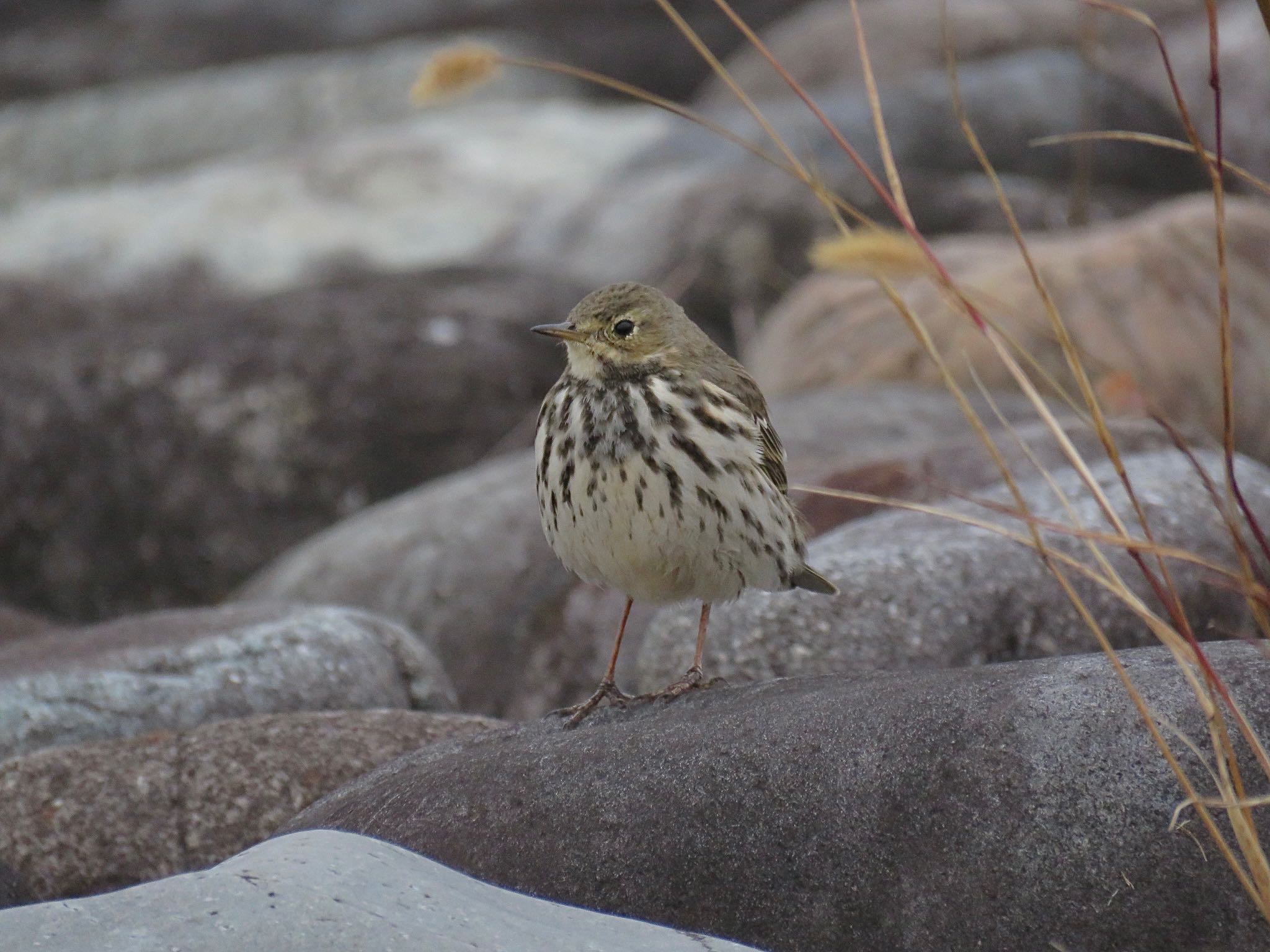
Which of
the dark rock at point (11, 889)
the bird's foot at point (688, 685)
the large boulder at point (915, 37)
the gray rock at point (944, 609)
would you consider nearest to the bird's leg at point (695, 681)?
the bird's foot at point (688, 685)

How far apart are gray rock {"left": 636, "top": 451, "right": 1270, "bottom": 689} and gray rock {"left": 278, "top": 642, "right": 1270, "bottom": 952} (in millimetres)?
1144

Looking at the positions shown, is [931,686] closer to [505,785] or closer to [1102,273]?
[505,785]

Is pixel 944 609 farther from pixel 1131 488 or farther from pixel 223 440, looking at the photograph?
pixel 223 440

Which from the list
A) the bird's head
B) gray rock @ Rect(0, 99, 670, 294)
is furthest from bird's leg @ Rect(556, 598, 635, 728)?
gray rock @ Rect(0, 99, 670, 294)

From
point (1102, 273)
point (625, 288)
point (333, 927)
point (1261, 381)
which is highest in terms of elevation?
point (625, 288)

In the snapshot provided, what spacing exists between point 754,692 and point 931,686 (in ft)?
1.92

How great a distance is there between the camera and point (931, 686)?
3.59 m

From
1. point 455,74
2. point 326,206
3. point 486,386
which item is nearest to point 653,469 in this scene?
point 455,74

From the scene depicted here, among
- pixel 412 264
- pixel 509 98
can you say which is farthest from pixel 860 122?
pixel 509 98

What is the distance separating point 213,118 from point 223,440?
455 inches

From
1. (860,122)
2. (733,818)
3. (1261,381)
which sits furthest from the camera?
(860,122)

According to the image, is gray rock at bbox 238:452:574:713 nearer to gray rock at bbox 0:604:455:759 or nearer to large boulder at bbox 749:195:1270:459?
gray rock at bbox 0:604:455:759

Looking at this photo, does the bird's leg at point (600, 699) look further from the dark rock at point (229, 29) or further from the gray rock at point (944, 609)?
the dark rock at point (229, 29)

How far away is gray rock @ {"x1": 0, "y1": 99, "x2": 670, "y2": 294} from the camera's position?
13188 mm
